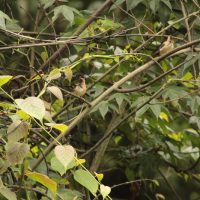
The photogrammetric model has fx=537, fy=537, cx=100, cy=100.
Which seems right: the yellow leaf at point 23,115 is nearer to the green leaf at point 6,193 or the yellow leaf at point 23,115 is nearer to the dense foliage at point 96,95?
the dense foliage at point 96,95

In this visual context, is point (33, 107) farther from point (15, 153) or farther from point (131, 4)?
point (131, 4)

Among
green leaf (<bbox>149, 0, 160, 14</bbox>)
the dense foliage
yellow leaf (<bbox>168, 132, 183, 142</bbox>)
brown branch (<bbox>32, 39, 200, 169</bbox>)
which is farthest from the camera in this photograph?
yellow leaf (<bbox>168, 132, 183, 142</bbox>)

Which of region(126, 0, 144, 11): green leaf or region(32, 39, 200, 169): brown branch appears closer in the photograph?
region(32, 39, 200, 169): brown branch

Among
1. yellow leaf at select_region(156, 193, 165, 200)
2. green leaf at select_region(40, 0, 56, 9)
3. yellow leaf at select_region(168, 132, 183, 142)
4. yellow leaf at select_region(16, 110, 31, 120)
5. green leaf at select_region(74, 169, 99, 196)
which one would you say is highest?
green leaf at select_region(40, 0, 56, 9)

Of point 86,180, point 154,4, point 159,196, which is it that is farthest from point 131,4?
point 159,196

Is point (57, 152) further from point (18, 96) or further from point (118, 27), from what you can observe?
point (118, 27)

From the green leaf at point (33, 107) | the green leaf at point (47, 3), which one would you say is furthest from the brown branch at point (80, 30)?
the green leaf at point (33, 107)

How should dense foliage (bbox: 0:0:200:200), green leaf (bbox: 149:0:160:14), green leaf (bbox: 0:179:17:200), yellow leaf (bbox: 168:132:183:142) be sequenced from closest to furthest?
green leaf (bbox: 0:179:17:200) → dense foliage (bbox: 0:0:200:200) → green leaf (bbox: 149:0:160:14) → yellow leaf (bbox: 168:132:183:142)

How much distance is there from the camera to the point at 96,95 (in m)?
1.68

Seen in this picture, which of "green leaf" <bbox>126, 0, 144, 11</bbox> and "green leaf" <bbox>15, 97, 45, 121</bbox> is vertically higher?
"green leaf" <bbox>15, 97, 45, 121</bbox>

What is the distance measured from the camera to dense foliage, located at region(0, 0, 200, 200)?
1134mm

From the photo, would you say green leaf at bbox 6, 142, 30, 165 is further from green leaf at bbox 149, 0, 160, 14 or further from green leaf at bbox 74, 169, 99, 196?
green leaf at bbox 149, 0, 160, 14

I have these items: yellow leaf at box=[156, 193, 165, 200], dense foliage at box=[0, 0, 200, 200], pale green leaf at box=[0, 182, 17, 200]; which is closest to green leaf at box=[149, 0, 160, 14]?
dense foliage at box=[0, 0, 200, 200]

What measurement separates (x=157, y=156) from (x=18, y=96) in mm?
848
